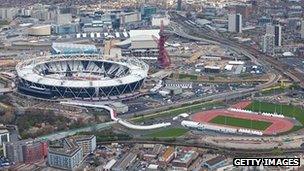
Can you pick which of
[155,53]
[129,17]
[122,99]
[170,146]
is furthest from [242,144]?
[129,17]

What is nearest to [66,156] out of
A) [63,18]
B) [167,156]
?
[167,156]

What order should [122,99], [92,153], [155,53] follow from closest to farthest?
[92,153], [122,99], [155,53]

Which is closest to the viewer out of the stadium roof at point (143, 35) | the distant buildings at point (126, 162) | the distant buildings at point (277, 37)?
the distant buildings at point (126, 162)

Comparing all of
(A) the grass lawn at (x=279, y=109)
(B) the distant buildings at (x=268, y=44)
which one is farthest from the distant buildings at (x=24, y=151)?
(B) the distant buildings at (x=268, y=44)

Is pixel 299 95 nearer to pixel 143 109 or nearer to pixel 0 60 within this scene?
pixel 143 109

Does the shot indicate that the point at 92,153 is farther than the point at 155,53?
No

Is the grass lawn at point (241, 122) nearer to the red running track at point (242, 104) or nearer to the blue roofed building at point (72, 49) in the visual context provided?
the red running track at point (242, 104)
